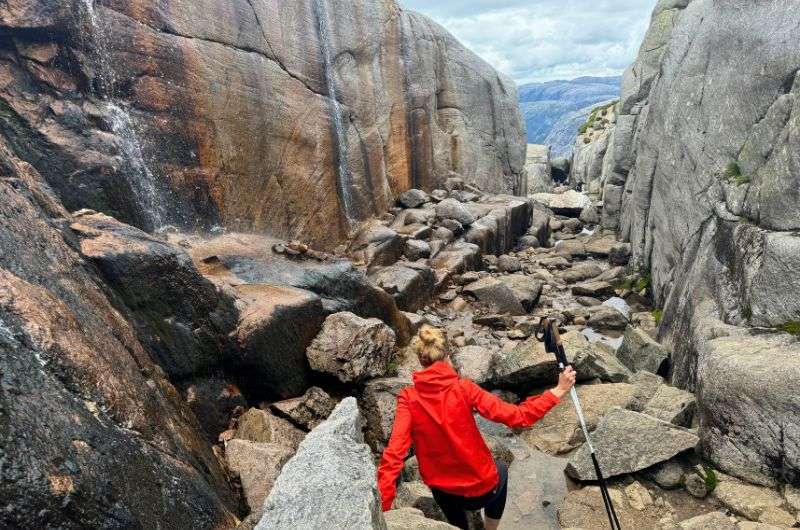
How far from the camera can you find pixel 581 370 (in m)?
15.1

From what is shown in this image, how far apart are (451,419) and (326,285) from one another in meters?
11.8

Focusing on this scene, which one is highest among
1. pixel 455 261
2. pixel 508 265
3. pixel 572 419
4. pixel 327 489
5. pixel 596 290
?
pixel 327 489

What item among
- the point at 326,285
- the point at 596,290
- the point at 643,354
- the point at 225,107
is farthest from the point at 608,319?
the point at 225,107

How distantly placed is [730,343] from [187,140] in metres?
20.4

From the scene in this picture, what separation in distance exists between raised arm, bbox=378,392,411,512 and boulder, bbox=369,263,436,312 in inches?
668

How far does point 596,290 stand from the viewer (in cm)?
2817

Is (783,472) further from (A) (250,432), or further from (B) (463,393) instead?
(A) (250,432)

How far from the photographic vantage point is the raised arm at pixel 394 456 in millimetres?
6148

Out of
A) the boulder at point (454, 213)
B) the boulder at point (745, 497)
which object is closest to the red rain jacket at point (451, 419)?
the boulder at point (745, 497)

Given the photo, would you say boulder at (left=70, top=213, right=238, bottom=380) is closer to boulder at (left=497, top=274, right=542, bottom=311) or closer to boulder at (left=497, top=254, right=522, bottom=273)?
boulder at (left=497, top=274, right=542, bottom=311)

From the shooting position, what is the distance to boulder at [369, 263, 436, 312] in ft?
78.3

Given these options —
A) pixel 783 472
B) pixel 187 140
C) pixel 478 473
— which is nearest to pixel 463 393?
pixel 478 473

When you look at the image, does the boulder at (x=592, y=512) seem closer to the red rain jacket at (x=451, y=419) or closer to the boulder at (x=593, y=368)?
the red rain jacket at (x=451, y=419)

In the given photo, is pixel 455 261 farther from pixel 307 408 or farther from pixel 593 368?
pixel 307 408
